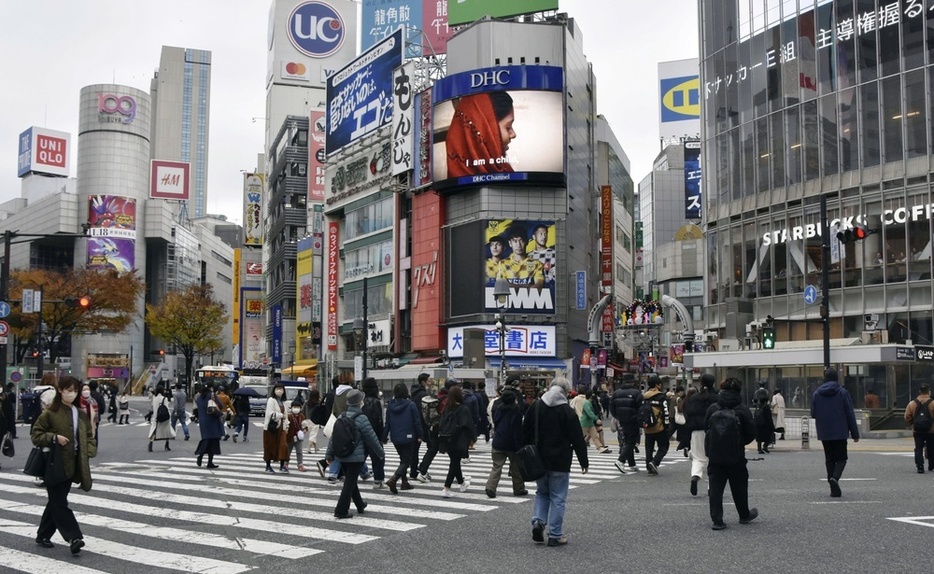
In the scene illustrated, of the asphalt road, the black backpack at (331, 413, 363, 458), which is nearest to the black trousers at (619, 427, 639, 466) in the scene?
the asphalt road

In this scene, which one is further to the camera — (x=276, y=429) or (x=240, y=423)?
(x=240, y=423)

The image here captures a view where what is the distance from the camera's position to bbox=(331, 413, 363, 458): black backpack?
11898 mm

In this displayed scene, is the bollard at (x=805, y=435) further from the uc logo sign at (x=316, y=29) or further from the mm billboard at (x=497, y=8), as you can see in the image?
the uc logo sign at (x=316, y=29)

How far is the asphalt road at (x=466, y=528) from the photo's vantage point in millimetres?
9016

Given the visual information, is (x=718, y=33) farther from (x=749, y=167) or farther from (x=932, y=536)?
(x=932, y=536)

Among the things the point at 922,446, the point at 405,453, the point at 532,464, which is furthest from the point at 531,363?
the point at 532,464

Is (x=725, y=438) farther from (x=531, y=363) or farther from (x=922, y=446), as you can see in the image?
(x=531, y=363)

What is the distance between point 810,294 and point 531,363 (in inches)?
748

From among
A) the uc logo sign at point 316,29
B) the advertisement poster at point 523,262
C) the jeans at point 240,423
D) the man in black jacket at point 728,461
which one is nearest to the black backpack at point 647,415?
the man in black jacket at point 728,461

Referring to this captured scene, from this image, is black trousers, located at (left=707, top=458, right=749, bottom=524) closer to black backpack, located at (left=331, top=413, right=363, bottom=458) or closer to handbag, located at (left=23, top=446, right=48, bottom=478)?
black backpack, located at (left=331, top=413, right=363, bottom=458)

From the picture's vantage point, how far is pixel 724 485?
1073 cm

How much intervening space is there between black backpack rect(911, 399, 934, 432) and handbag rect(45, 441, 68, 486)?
47.7ft

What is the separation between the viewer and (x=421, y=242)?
61.6 metres

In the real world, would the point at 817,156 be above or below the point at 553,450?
above
